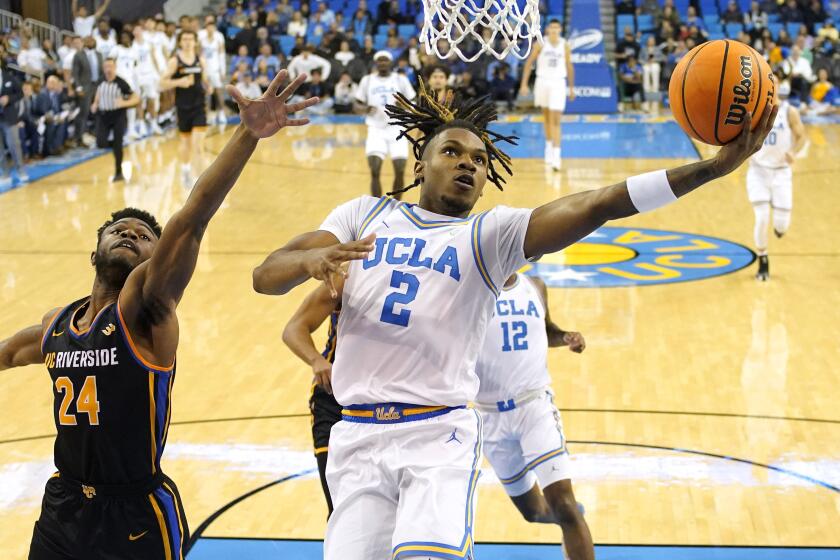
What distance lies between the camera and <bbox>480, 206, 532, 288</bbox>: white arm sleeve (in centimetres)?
394

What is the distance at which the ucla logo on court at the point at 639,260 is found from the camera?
38.7ft

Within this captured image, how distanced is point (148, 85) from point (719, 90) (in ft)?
69.5

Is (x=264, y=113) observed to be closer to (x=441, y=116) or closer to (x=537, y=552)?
(x=441, y=116)

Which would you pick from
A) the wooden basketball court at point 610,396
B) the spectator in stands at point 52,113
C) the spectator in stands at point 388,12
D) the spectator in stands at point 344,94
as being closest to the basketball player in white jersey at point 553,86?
the wooden basketball court at point 610,396

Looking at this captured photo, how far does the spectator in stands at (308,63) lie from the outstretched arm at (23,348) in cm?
2314

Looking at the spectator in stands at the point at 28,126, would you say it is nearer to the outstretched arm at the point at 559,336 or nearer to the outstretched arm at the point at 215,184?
the outstretched arm at the point at 559,336

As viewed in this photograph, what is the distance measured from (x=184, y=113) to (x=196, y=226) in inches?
534

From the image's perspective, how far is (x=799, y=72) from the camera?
2717cm

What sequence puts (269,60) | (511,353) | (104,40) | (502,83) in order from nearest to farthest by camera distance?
1. (511,353)
2. (104,40)
3. (502,83)
4. (269,60)

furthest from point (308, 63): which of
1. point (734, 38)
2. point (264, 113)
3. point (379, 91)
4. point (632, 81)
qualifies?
point (264, 113)

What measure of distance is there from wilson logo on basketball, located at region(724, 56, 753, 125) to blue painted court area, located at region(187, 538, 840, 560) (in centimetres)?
276

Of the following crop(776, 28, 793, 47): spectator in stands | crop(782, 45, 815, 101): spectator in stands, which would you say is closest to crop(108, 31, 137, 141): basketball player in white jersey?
crop(782, 45, 815, 101): spectator in stands

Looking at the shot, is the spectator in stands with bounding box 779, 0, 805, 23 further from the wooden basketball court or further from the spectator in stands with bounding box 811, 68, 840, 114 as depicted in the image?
the wooden basketball court

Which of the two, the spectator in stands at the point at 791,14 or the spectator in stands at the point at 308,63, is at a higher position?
the spectator in stands at the point at 791,14
